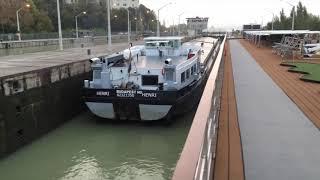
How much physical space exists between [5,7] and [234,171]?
2587 inches

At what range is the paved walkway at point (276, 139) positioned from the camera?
231 inches

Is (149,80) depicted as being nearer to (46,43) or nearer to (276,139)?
(276,139)

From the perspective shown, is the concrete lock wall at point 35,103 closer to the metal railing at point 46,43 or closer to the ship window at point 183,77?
the ship window at point 183,77

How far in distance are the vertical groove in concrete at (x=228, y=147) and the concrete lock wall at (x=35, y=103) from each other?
281 inches

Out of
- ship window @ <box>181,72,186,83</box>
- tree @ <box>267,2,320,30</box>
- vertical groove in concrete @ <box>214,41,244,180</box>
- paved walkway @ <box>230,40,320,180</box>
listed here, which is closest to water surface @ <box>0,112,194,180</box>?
ship window @ <box>181,72,186,83</box>

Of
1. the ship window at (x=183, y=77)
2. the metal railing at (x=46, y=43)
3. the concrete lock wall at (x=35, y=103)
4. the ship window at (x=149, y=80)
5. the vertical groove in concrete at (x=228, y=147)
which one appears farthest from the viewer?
the metal railing at (x=46, y=43)

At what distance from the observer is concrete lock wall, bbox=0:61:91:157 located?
44.9 ft

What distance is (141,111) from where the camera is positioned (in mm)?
16266

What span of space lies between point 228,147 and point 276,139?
1247 millimetres

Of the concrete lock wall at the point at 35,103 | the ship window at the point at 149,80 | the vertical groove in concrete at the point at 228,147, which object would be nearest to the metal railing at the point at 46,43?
the concrete lock wall at the point at 35,103

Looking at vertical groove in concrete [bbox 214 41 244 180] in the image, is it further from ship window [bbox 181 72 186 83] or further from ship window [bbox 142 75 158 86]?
ship window [bbox 181 72 186 83]

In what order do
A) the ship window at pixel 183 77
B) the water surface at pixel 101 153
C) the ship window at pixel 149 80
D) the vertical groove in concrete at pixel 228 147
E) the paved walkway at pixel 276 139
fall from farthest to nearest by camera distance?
the ship window at pixel 183 77, the ship window at pixel 149 80, the water surface at pixel 101 153, the paved walkway at pixel 276 139, the vertical groove in concrete at pixel 228 147

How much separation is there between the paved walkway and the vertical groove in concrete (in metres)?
0.12

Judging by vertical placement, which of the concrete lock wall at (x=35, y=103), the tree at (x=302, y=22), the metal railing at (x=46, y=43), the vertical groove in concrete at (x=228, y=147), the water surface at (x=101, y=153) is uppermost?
the tree at (x=302, y=22)
